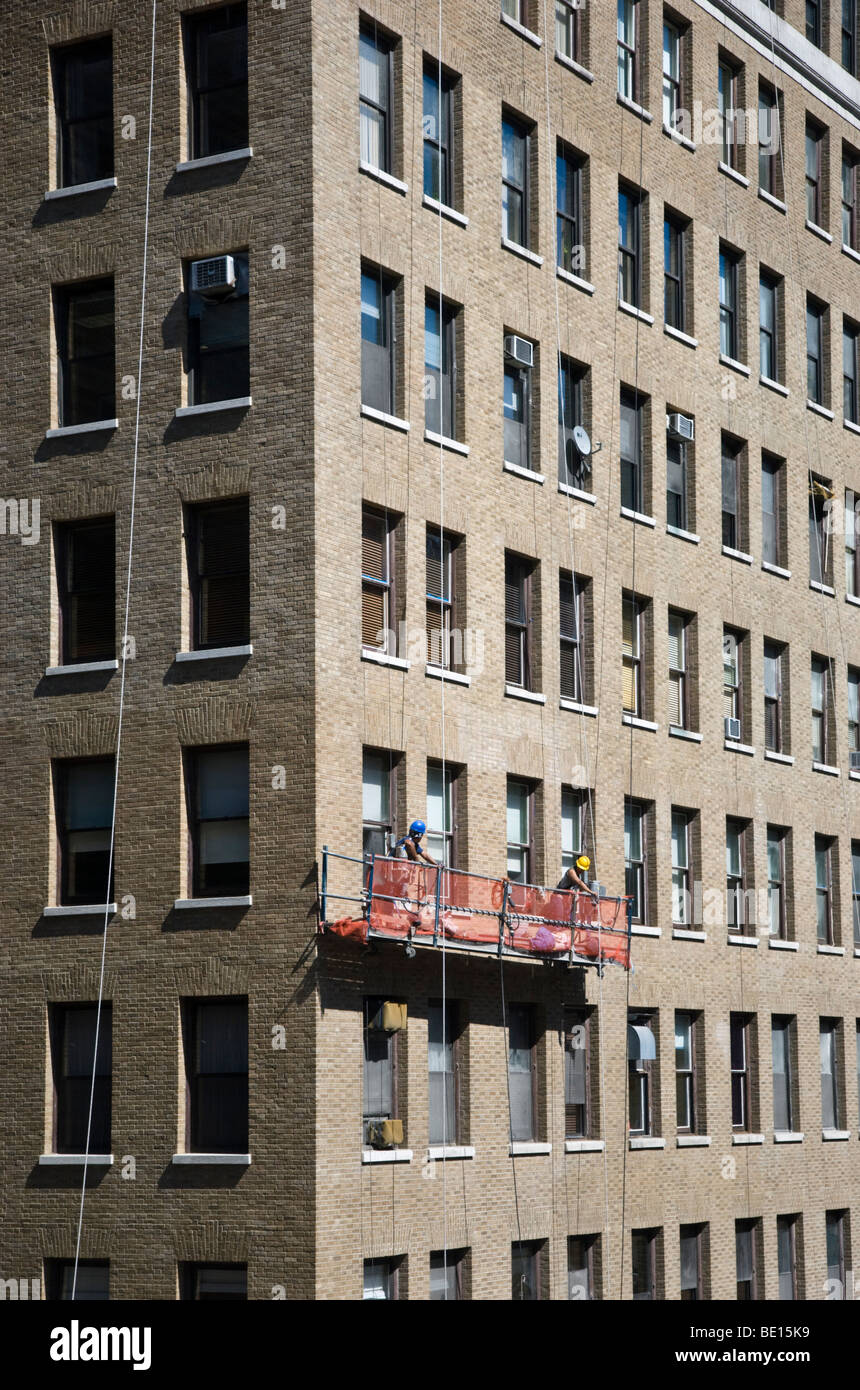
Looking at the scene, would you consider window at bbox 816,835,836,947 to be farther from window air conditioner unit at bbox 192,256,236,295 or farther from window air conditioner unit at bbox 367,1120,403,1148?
window air conditioner unit at bbox 192,256,236,295

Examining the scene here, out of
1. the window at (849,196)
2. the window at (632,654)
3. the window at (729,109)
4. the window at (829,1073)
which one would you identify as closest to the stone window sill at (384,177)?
the window at (632,654)

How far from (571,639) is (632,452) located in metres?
4.61

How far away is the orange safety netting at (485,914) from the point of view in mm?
33719

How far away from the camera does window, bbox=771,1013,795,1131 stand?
46688 mm

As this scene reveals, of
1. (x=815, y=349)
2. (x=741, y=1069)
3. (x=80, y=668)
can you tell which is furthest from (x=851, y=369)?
(x=80, y=668)

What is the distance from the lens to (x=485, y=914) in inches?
1394

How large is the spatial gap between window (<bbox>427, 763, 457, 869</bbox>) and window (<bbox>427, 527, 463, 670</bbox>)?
67.4 inches

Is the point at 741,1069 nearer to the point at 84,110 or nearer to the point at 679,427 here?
the point at 679,427

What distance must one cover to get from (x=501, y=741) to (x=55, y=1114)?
9.37m

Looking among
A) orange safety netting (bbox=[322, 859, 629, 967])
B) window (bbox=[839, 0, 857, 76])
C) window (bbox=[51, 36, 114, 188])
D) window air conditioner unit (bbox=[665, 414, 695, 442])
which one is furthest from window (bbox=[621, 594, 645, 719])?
window (bbox=[839, 0, 857, 76])

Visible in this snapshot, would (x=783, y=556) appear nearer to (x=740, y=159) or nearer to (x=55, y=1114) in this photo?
(x=740, y=159)

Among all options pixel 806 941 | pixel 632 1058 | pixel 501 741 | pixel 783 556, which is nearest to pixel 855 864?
pixel 806 941

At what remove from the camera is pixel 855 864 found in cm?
5119

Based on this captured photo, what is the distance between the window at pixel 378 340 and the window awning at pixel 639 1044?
40.1 ft
